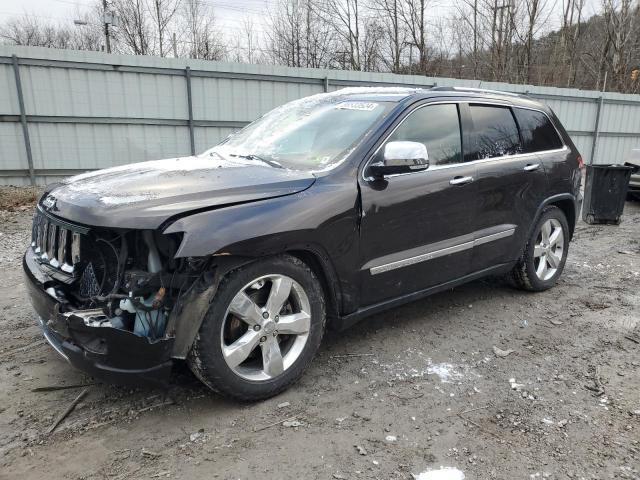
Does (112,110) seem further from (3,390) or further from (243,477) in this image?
A: (243,477)

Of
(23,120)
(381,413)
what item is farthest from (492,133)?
(23,120)

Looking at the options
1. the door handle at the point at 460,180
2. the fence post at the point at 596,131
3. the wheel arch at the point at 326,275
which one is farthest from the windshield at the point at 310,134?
the fence post at the point at 596,131

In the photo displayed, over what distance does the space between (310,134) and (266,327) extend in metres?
1.51

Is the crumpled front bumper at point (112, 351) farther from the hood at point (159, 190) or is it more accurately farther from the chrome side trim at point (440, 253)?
the chrome side trim at point (440, 253)

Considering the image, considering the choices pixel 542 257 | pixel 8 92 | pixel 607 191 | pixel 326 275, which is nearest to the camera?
pixel 326 275

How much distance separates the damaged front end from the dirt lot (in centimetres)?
39

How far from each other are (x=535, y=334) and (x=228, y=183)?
2.70m

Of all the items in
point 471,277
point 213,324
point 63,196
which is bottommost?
point 471,277

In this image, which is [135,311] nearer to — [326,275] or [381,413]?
[326,275]

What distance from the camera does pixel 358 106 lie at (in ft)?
12.2

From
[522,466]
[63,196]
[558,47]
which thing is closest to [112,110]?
[63,196]

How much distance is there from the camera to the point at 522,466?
2.42m

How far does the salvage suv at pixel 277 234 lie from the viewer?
2.51m

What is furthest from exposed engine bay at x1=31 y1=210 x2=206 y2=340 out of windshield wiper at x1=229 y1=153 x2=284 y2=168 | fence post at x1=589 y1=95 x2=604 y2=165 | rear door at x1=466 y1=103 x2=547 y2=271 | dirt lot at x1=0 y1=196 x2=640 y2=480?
fence post at x1=589 y1=95 x2=604 y2=165
